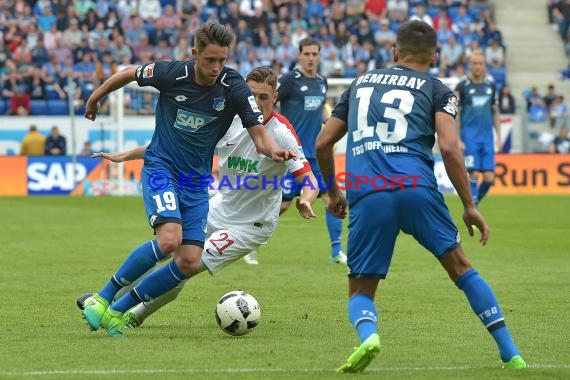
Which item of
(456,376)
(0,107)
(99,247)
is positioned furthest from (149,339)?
(0,107)

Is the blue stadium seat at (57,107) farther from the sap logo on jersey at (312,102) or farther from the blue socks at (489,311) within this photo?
the blue socks at (489,311)

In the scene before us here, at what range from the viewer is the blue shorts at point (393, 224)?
22.6ft

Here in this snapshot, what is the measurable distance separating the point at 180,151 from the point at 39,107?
77.5ft

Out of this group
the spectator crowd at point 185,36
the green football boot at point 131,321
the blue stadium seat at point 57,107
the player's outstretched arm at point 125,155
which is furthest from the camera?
the spectator crowd at point 185,36

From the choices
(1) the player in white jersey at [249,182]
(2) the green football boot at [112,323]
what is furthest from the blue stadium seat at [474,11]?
(2) the green football boot at [112,323]

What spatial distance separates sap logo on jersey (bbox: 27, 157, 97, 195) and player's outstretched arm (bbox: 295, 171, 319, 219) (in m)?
20.2

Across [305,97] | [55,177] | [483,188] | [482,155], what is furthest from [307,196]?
[55,177]

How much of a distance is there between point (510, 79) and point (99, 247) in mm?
24184

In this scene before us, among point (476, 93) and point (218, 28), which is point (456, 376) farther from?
point (476, 93)

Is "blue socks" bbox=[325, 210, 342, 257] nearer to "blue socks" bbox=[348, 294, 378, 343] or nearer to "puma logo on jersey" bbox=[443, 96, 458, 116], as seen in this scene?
"blue socks" bbox=[348, 294, 378, 343]

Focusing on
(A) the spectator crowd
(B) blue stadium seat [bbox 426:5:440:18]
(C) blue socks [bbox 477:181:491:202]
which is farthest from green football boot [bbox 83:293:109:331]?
(B) blue stadium seat [bbox 426:5:440:18]

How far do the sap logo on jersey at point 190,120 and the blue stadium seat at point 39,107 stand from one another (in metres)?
23.5

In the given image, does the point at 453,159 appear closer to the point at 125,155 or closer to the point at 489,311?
→ the point at 489,311

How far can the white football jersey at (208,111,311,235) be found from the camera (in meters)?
9.45
